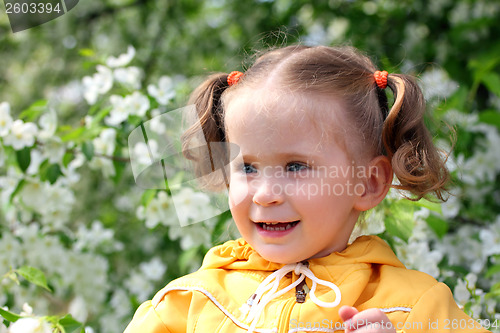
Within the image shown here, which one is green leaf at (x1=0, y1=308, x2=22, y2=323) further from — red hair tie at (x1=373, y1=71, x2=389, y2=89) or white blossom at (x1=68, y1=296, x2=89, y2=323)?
white blossom at (x1=68, y1=296, x2=89, y2=323)

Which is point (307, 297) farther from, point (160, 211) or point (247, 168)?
point (160, 211)

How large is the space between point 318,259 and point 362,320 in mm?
277

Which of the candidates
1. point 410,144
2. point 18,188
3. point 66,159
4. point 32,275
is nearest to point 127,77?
point 66,159

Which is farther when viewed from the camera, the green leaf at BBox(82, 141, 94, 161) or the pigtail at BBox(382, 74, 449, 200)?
the green leaf at BBox(82, 141, 94, 161)

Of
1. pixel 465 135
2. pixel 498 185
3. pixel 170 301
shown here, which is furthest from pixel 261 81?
pixel 498 185

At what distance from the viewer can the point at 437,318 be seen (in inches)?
47.6

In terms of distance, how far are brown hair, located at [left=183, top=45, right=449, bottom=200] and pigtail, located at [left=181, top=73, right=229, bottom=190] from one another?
0.06 meters

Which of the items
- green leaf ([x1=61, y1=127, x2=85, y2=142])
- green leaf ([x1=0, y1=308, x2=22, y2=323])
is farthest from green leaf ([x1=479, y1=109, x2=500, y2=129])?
green leaf ([x1=0, y1=308, x2=22, y2=323])

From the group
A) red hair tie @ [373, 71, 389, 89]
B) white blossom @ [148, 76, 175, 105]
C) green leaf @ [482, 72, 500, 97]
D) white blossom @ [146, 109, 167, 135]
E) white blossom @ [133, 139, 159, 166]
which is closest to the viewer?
red hair tie @ [373, 71, 389, 89]

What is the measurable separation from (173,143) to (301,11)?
234 cm

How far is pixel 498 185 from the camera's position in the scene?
11.3 feet

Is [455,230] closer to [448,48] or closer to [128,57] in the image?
[448,48]

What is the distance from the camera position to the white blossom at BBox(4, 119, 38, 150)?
221 cm

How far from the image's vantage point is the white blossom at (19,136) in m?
2.21
